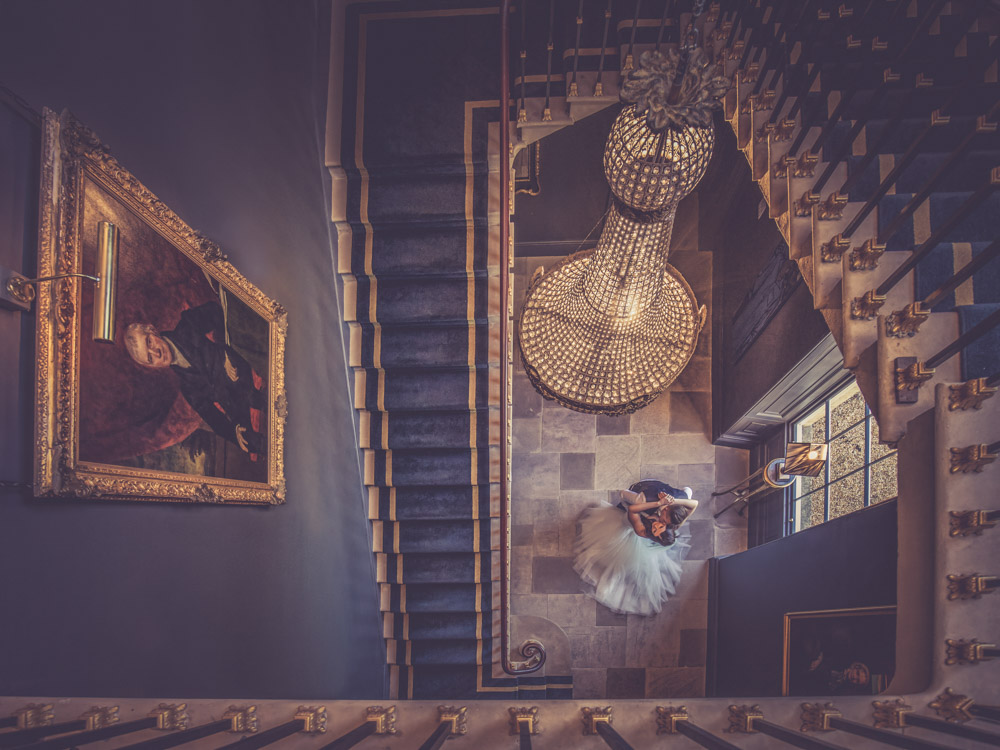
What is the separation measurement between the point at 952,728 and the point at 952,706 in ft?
0.65

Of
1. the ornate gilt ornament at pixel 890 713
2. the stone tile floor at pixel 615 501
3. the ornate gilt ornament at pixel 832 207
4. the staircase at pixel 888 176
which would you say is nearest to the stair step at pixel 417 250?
the staircase at pixel 888 176

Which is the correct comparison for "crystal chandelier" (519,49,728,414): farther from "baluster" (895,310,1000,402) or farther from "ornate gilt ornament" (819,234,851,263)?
"baluster" (895,310,1000,402)

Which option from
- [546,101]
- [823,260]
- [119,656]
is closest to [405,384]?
[546,101]

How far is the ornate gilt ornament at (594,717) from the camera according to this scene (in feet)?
4.33

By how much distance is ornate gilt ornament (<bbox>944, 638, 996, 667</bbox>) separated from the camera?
1448 millimetres

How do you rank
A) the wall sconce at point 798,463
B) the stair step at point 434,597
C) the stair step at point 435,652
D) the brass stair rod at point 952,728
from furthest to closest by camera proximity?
the stair step at point 435,652 → the stair step at point 434,597 → the wall sconce at point 798,463 → the brass stair rod at point 952,728

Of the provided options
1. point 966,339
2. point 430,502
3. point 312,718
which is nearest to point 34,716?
point 312,718

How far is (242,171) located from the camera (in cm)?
216

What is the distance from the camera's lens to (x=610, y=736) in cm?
122

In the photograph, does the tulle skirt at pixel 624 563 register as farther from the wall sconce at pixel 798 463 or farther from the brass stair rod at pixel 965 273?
the brass stair rod at pixel 965 273

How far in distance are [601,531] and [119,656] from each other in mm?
3805

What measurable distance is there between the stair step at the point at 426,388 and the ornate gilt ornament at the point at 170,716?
2.13m

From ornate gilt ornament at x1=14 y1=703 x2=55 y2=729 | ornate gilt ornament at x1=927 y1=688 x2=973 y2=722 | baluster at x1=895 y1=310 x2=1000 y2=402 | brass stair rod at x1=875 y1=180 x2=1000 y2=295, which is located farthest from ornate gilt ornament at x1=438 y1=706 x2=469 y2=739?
brass stair rod at x1=875 y1=180 x2=1000 y2=295

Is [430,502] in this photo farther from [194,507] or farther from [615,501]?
[615,501]
